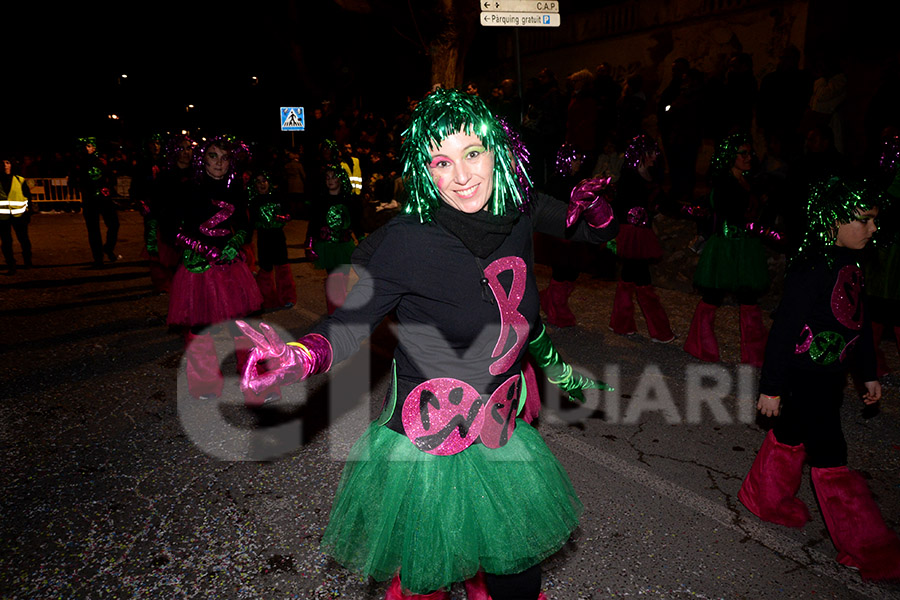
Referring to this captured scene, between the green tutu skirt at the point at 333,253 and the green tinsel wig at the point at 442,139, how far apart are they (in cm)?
551

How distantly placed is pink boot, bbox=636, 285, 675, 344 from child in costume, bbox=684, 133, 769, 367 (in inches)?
28.4

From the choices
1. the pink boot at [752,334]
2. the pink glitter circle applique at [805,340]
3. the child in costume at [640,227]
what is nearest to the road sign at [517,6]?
the child in costume at [640,227]

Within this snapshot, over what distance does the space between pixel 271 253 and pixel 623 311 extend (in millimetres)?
4802

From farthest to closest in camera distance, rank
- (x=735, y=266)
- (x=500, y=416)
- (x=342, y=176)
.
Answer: (x=342, y=176) → (x=735, y=266) → (x=500, y=416)

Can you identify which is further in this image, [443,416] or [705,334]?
[705,334]

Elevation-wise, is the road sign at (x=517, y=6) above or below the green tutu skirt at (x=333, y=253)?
above

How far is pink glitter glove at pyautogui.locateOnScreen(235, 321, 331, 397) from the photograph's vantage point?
1.86 m

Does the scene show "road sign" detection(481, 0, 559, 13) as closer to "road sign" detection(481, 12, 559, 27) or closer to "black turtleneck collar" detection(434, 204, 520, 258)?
"road sign" detection(481, 12, 559, 27)

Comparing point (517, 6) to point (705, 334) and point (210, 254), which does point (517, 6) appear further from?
point (210, 254)

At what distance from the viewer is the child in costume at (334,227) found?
25.1ft

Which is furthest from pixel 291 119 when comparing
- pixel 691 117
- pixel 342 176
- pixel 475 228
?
pixel 475 228

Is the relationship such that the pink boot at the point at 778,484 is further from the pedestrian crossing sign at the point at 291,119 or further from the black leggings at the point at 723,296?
the pedestrian crossing sign at the point at 291,119

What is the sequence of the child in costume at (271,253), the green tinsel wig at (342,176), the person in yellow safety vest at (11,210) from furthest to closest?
the person in yellow safety vest at (11,210) < the child in costume at (271,253) < the green tinsel wig at (342,176)

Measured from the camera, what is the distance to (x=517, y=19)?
7820mm
